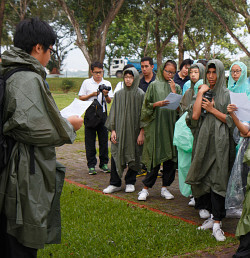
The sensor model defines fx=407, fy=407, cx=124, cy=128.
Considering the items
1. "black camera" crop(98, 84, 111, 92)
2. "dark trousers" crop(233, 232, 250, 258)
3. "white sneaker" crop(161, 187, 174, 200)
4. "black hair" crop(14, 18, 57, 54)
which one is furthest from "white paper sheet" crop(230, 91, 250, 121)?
"black camera" crop(98, 84, 111, 92)

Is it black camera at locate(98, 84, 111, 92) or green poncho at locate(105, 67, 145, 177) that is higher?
black camera at locate(98, 84, 111, 92)

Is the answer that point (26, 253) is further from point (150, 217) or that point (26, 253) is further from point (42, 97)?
point (150, 217)

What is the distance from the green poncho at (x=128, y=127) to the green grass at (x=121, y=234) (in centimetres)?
95

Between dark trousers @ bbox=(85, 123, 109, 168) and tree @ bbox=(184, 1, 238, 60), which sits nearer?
dark trousers @ bbox=(85, 123, 109, 168)

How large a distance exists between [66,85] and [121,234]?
34.4 metres

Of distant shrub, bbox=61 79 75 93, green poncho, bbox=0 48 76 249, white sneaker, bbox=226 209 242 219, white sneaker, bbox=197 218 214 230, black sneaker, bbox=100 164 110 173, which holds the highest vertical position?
green poncho, bbox=0 48 76 249

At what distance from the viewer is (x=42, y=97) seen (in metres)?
2.69

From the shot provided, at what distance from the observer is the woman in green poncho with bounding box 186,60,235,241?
4.53 metres

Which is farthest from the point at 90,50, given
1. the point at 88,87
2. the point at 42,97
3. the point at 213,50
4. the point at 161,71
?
the point at 213,50

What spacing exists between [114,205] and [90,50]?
62.5ft

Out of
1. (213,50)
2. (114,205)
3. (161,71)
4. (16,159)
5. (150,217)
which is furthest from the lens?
(213,50)

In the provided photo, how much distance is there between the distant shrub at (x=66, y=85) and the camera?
38.2 m

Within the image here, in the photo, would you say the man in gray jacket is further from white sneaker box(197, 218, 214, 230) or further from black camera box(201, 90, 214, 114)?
white sneaker box(197, 218, 214, 230)

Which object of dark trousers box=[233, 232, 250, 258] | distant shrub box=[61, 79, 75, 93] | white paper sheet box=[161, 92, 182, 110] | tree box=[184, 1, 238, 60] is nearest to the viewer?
dark trousers box=[233, 232, 250, 258]
